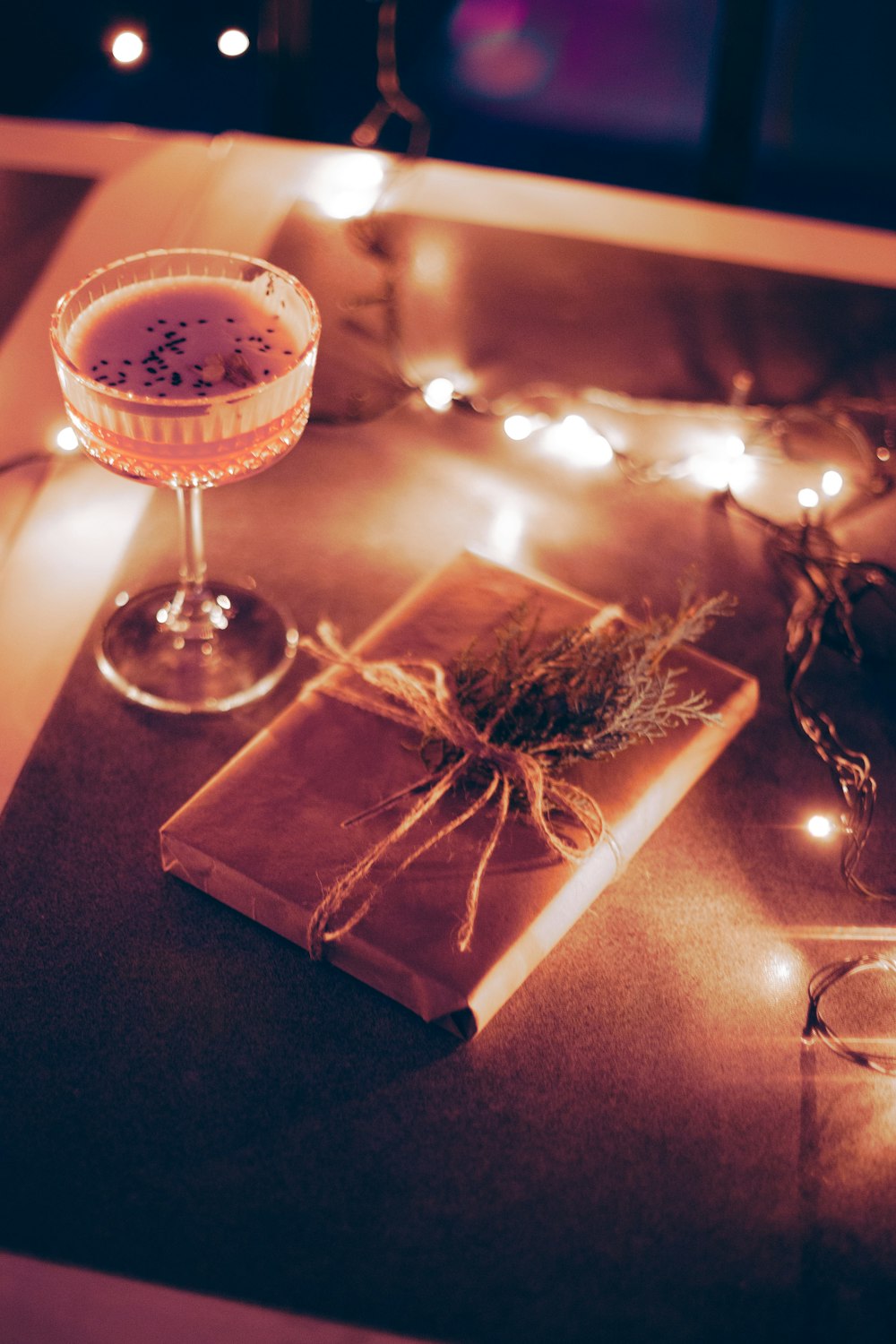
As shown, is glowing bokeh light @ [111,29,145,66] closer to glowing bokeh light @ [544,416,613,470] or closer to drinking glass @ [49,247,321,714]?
drinking glass @ [49,247,321,714]

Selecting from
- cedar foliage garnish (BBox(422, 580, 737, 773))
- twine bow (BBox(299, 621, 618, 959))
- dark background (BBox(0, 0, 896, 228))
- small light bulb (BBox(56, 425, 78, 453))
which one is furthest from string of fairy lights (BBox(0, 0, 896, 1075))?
dark background (BBox(0, 0, 896, 228))

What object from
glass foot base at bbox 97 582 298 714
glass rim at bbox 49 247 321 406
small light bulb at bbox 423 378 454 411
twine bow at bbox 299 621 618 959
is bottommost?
glass foot base at bbox 97 582 298 714

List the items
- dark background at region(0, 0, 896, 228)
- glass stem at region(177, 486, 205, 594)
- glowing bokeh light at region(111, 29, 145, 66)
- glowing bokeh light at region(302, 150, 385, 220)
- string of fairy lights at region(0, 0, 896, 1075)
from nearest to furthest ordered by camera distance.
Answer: glass stem at region(177, 486, 205, 594) < string of fairy lights at region(0, 0, 896, 1075) < glowing bokeh light at region(111, 29, 145, 66) < glowing bokeh light at region(302, 150, 385, 220) < dark background at region(0, 0, 896, 228)

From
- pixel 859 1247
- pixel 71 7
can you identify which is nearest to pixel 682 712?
pixel 859 1247

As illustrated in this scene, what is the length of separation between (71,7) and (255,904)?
9.20ft

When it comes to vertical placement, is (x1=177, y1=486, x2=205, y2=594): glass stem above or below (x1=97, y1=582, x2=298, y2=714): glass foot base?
above

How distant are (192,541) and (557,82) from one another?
1605mm

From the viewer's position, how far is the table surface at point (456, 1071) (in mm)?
689

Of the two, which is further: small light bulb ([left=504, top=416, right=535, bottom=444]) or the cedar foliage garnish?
small light bulb ([left=504, top=416, right=535, bottom=444])

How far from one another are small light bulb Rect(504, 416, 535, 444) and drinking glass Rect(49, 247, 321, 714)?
12.4 inches

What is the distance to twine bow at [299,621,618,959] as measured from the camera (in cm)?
79

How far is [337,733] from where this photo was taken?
89 centimetres

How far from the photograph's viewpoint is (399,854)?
2.70 ft

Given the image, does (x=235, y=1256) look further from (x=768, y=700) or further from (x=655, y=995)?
Result: (x=768, y=700)
